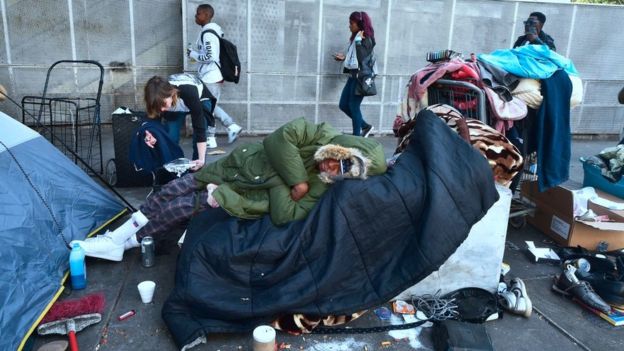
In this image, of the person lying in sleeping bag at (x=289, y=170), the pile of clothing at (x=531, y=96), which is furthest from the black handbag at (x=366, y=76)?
the person lying in sleeping bag at (x=289, y=170)

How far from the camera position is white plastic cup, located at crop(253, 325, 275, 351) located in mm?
2486

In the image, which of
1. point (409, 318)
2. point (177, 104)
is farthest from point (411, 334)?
point (177, 104)

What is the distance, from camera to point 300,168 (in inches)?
114

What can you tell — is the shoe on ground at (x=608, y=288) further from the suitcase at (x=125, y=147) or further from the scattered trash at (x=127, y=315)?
the suitcase at (x=125, y=147)

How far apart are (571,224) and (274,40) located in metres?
4.87

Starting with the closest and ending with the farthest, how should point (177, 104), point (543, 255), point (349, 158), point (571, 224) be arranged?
point (349, 158) → point (543, 255) → point (571, 224) → point (177, 104)

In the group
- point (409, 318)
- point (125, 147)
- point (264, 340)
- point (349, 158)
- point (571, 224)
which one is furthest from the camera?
point (125, 147)

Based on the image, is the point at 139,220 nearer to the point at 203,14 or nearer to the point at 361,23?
the point at 203,14

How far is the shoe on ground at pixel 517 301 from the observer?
9.91ft

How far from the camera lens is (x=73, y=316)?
278 cm

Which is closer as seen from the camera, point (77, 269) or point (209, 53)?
point (77, 269)

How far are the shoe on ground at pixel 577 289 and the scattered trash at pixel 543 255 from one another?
1.06ft

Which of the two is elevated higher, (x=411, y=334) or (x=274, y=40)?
(x=274, y=40)

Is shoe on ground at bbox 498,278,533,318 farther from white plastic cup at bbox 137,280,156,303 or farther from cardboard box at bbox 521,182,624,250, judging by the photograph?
white plastic cup at bbox 137,280,156,303
